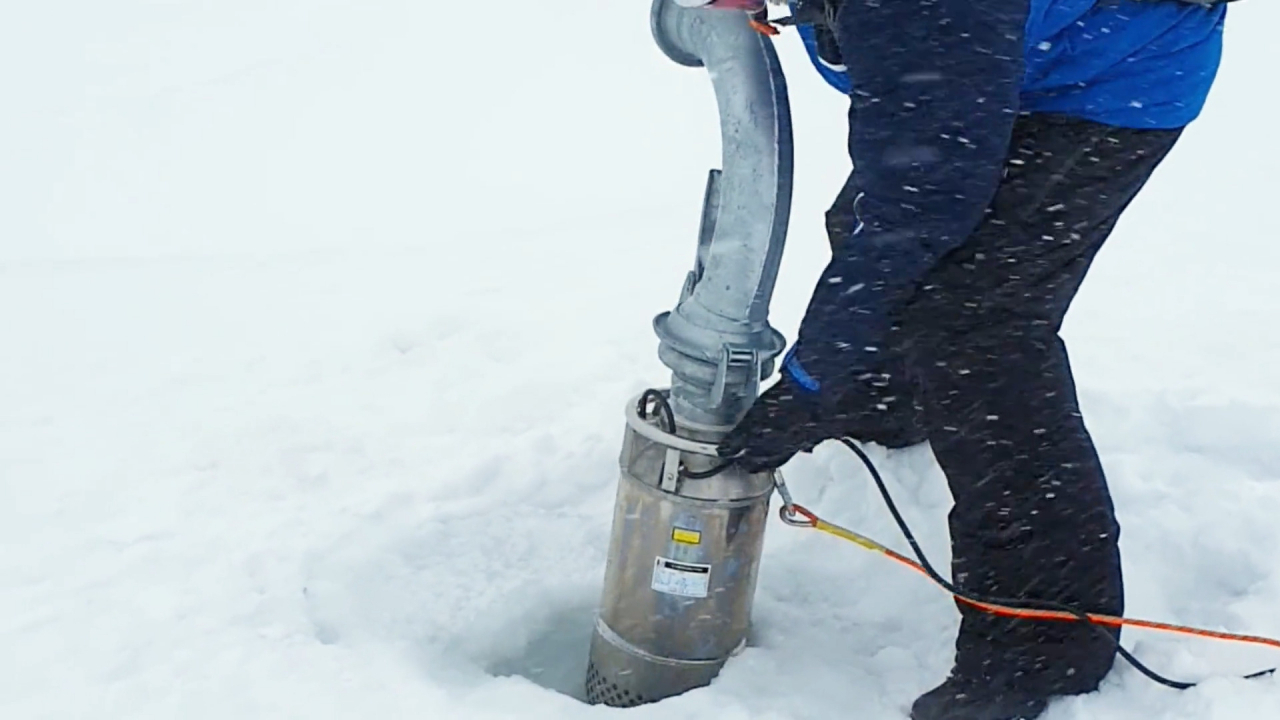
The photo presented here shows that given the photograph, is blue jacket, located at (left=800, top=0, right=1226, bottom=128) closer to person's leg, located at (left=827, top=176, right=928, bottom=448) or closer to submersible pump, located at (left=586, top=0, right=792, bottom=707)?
submersible pump, located at (left=586, top=0, right=792, bottom=707)

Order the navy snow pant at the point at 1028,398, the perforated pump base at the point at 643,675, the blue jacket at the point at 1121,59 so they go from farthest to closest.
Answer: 1. the perforated pump base at the point at 643,675
2. the navy snow pant at the point at 1028,398
3. the blue jacket at the point at 1121,59

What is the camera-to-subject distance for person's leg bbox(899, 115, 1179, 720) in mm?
2111

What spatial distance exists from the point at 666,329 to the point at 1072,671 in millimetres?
928

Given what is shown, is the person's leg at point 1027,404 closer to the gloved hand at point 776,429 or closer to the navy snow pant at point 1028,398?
the navy snow pant at point 1028,398

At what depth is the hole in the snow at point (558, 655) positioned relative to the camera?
8.88 ft

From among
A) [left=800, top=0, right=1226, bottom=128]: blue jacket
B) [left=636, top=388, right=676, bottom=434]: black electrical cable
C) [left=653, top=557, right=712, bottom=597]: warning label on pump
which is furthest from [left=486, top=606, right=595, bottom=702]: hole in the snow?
[left=800, top=0, right=1226, bottom=128]: blue jacket

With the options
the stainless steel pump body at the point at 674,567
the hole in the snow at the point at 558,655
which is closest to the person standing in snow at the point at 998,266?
the stainless steel pump body at the point at 674,567

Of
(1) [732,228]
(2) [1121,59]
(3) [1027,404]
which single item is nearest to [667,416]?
(1) [732,228]

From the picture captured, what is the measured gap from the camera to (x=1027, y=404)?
2176 millimetres

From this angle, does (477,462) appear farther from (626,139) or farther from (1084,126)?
(626,139)

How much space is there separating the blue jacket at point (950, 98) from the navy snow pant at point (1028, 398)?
9 centimetres

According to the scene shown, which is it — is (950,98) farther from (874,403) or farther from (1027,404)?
(874,403)

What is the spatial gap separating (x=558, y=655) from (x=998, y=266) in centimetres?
128

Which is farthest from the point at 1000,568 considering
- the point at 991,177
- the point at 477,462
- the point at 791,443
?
the point at 477,462
